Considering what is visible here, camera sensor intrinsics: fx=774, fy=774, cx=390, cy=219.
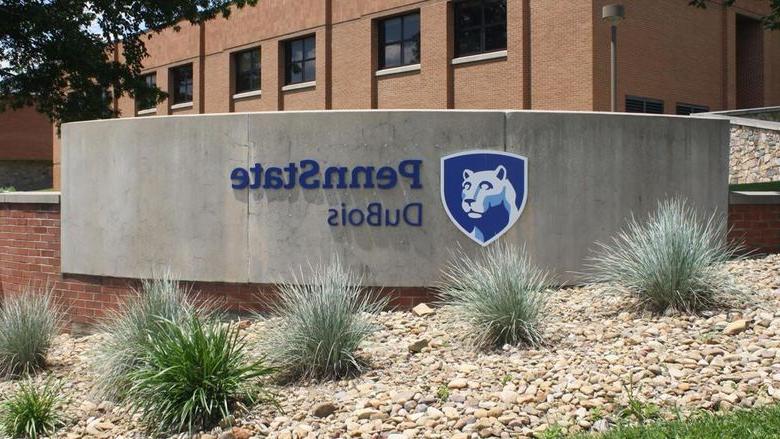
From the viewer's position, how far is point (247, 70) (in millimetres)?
32875

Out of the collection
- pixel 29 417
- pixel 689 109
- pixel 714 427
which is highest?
pixel 689 109

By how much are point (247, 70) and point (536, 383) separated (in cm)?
2897

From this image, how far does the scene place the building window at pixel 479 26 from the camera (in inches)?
914

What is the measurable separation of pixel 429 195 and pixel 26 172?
51066 mm

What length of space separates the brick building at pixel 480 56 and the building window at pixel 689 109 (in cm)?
7

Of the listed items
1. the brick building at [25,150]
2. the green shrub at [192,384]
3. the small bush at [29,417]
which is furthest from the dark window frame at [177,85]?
the green shrub at [192,384]

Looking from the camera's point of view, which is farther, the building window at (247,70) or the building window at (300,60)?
the building window at (247,70)

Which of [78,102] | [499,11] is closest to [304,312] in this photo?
[78,102]

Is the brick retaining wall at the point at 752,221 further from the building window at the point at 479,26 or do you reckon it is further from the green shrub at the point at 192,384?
the building window at the point at 479,26

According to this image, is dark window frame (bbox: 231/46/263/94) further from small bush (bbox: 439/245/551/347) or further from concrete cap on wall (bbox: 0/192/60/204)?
small bush (bbox: 439/245/551/347)

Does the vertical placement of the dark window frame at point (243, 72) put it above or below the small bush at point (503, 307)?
above

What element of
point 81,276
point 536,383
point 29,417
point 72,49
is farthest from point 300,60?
point 536,383

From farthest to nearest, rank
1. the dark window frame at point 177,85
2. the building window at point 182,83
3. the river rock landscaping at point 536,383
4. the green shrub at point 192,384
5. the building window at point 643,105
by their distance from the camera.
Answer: the building window at point 182,83, the dark window frame at point 177,85, the building window at point 643,105, the green shrub at point 192,384, the river rock landscaping at point 536,383

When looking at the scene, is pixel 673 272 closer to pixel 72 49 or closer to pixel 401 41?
pixel 72 49
